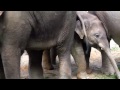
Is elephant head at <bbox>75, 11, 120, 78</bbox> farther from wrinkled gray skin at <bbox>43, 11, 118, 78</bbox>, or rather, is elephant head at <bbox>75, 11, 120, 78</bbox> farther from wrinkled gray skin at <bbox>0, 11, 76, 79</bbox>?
wrinkled gray skin at <bbox>0, 11, 76, 79</bbox>

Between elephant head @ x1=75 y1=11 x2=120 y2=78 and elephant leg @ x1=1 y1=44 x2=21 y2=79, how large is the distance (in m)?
1.25

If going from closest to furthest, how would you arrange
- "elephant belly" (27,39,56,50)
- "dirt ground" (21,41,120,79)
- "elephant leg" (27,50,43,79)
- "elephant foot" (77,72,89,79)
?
1. "elephant belly" (27,39,56,50)
2. "elephant leg" (27,50,43,79)
3. "elephant foot" (77,72,89,79)
4. "dirt ground" (21,41,120,79)

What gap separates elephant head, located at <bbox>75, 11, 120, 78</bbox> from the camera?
400 centimetres

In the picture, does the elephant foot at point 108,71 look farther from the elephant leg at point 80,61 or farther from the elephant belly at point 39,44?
the elephant belly at point 39,44

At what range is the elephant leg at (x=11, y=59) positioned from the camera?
2.87 m

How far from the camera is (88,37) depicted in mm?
4098

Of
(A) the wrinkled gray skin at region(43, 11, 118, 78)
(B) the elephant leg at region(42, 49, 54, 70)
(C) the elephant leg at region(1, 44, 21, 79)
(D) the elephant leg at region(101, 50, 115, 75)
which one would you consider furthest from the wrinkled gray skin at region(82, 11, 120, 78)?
(C) the elephant leg at region(1, 44, 21, 79)

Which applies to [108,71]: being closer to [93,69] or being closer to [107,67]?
[107,67]

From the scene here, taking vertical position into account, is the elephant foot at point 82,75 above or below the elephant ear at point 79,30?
below

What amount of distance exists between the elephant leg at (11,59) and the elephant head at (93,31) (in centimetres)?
125

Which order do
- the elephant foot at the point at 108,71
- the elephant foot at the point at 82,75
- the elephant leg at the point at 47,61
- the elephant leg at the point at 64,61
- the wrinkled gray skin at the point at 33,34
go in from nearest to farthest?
the wrinkled gray skin at the point at 33,34
the elephant leg at the point at 64,61
the elephant foot at the point at 82,75
the elephant foot at the point at 108,71
the elephant leg at the point at 47,61

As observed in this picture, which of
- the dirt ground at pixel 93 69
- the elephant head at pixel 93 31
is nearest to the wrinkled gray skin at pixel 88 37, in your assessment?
the elephant head at pixel 93 31

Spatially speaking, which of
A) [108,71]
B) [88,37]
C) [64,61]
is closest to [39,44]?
[64,61]

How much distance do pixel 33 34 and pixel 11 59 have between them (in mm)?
354
